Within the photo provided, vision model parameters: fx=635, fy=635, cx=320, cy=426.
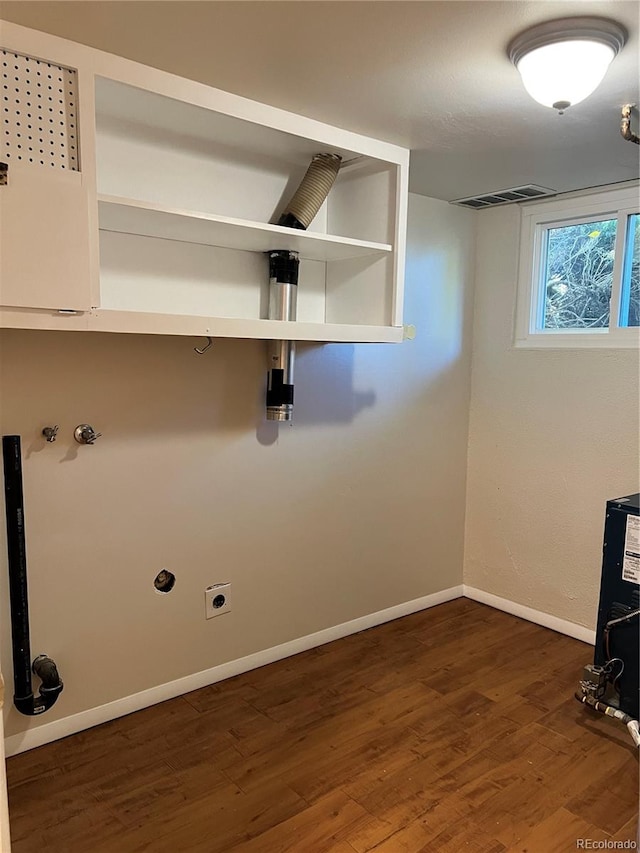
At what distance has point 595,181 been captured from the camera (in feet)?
9.36

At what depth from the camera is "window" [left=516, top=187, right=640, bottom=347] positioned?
9.51ft

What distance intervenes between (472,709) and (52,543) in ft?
5.59

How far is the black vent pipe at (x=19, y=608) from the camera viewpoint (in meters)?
2.00

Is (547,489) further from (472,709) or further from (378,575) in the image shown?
(472,709)

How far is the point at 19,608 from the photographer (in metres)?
2.06

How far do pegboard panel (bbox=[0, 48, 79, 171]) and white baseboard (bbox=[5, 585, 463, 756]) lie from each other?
1.85 metres

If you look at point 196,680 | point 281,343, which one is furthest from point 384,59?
point 196,680

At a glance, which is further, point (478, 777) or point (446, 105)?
point (478, 777)

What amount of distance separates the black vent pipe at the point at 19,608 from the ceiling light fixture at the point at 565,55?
180 centimetres

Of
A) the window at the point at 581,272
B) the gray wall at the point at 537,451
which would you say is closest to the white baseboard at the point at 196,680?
the gray wall at the point at 537,451

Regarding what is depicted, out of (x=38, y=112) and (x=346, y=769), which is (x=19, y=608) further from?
(x=38, y=112)

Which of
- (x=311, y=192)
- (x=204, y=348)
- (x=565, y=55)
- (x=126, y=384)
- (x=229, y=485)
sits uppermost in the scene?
(x=565, y=55)

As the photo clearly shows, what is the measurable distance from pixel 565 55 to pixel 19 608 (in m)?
2.22

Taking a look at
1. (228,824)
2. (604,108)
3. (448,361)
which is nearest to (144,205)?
(604,108)
